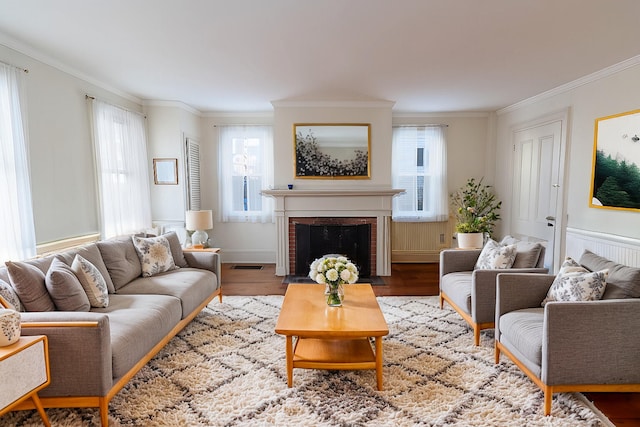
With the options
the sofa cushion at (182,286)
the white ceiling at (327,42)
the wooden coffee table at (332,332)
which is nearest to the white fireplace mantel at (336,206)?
the white ceiling at (327,42)

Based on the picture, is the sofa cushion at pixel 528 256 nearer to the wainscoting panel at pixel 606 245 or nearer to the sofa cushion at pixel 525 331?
the sofa cushion at pixel 525 331

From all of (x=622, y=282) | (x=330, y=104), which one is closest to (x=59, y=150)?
(x=330, y=104)

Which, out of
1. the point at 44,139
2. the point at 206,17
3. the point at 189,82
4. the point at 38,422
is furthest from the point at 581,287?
the point at 44,139

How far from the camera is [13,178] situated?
112 inches

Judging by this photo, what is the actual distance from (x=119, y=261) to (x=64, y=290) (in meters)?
0.88

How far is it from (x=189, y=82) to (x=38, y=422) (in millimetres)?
3292

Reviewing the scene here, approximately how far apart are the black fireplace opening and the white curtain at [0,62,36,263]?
3.10 metres

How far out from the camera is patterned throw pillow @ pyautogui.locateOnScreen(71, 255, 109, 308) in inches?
100

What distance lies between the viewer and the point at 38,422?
1997 millimetres

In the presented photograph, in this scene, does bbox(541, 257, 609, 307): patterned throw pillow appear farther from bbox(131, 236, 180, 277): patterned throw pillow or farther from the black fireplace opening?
bbox(131, 236, 180, 277): patterned throw pillow

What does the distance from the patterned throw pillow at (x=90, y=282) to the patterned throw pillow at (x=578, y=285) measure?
3.15 meters

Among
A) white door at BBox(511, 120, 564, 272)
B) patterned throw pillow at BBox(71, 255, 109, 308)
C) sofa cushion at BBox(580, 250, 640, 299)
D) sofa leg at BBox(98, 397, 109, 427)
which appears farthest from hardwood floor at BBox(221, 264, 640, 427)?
sofa leg at BBox(98, 397, 109, 427)

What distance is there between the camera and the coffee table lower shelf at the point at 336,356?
2.31 meters

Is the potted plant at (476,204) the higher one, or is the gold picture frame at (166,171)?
the gold picture frame at (166,171)
